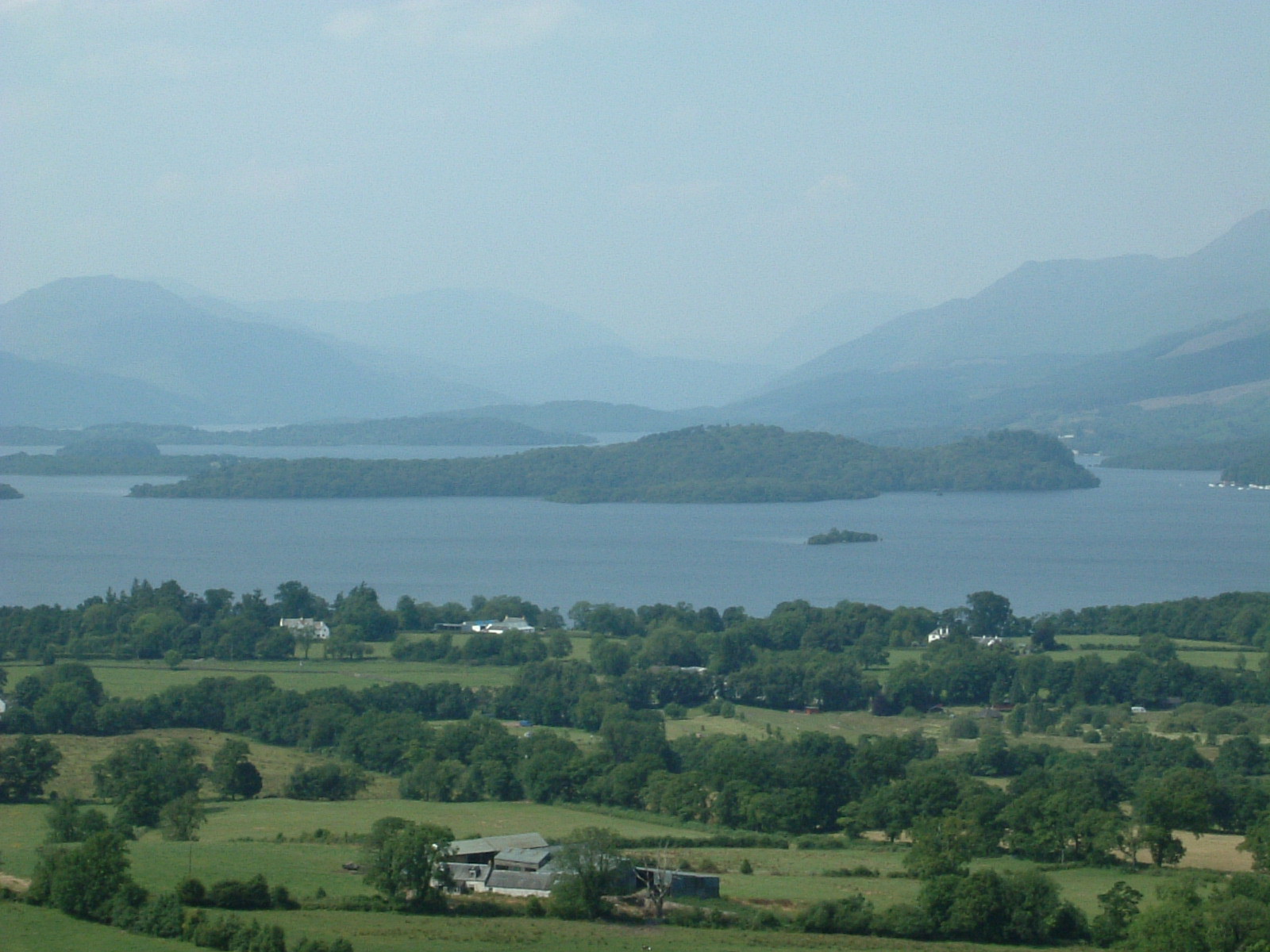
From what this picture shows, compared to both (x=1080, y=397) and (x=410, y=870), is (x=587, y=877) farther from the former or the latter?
(x=1080, y=397)

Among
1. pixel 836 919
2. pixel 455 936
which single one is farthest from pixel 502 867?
pixel 836 919

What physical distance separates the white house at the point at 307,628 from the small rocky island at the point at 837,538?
74.4 ft

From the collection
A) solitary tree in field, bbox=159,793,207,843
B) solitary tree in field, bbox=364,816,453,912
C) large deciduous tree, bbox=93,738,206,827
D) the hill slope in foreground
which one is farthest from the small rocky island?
solitary tree in field, bbox=364,816,453,912

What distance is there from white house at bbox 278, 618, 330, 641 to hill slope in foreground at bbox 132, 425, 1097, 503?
132 feet

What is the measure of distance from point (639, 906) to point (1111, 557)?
35675mm

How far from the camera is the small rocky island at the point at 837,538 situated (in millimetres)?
51406

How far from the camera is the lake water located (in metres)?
39.6

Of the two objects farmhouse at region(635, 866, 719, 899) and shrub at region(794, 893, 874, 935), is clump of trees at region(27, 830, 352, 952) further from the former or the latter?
shrub at region(794, 893, 874, 935)

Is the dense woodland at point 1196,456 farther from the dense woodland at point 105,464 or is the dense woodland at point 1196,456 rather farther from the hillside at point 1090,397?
the dense woodland at point 105,464

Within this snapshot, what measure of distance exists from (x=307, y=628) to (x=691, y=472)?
47.6 meters

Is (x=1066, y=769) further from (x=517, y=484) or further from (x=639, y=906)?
(x=517, y=484)

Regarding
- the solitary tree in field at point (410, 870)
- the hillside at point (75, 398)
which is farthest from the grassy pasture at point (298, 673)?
the hillside at point (75, 398)

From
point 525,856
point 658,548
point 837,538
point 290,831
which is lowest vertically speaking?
point 290,831

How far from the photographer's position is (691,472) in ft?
254
